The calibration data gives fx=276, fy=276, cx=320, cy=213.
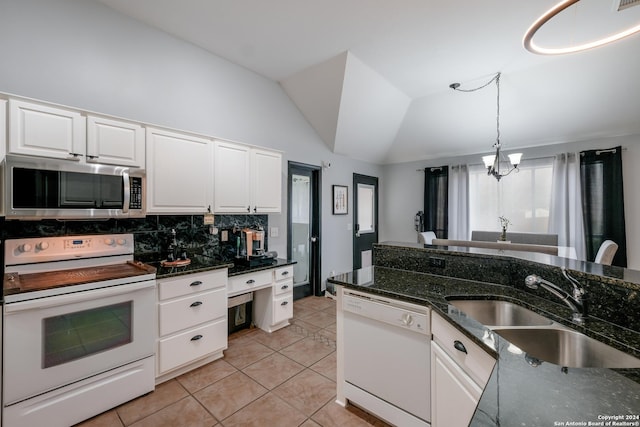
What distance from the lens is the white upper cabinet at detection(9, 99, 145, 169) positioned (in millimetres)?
1808

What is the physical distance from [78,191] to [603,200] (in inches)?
240

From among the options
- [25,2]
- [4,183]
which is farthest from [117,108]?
[4,183]

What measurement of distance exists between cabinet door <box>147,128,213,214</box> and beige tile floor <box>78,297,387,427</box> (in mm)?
1465

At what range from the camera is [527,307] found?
1428 millimetres

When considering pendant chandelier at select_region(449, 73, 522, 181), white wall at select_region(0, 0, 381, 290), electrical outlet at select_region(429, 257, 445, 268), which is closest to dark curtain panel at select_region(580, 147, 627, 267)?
pendant chandelier at select_region(449, 73, 522, 181)

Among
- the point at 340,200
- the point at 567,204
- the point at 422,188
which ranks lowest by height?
the point at 567,204

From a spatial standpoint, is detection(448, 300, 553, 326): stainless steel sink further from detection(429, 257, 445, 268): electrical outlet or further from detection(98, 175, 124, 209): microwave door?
detection(98, 175, 124, 209): microwave door

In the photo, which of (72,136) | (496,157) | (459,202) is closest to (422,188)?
(459,202)

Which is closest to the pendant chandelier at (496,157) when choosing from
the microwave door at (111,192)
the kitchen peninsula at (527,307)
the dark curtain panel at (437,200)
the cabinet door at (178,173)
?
the dark curtain panel at (437,200)

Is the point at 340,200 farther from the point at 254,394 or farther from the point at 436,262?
the point at 254,394

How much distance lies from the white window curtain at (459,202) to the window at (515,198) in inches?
3.7

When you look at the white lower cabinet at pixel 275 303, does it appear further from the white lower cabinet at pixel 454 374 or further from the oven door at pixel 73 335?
the white lower cabinet at pixel 454 374

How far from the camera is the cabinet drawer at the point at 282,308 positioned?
312 cm

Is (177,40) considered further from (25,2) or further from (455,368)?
(455,368)
